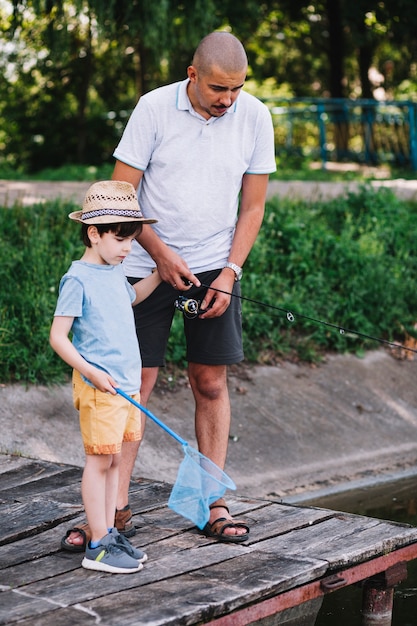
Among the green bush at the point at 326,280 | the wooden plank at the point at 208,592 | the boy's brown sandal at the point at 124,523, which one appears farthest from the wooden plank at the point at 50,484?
the green bush at the point at 326,280

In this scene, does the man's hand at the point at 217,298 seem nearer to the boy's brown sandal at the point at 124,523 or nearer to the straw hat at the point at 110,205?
the straw hat at the point at 110,205

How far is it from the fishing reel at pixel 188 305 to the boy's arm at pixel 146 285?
0.37 ft

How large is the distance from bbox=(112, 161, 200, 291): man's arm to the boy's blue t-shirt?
37cm

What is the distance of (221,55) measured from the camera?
394cm

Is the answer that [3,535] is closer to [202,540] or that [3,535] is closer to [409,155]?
[202,540]

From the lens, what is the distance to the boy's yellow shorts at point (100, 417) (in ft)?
12.0

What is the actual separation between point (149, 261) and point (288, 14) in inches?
725

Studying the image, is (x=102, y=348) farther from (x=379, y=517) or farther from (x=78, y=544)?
(x=379, y=517)

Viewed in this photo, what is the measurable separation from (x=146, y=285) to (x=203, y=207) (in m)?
0.39

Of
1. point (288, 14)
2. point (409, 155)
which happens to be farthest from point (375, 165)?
point (288, 14)

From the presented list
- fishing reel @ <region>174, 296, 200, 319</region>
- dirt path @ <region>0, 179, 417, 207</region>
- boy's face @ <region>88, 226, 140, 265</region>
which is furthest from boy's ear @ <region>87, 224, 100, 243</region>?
dirt path @ <region>0, 179, 417, 207</region>

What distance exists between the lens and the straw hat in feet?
12.2

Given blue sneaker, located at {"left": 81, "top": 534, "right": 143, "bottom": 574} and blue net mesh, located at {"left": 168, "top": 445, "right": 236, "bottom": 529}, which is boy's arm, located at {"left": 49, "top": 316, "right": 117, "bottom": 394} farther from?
blue sneaker, located at {"left": 81, "top": 534, "right": 143, "bottom": 574}

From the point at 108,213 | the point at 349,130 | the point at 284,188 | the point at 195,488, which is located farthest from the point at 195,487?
the point at 349,130
